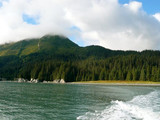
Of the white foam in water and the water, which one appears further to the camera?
the water

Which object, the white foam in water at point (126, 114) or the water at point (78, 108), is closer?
the white foam in water at point (126, 114)

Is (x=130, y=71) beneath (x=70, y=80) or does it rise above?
above

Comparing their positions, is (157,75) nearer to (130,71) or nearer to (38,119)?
(130,71)

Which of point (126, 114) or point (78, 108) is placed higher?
point (126, 114)

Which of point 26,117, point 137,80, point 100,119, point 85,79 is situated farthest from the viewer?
point 85,79

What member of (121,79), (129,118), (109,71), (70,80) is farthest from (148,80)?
(129,118)

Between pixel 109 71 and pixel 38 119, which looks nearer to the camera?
pixel 38 119

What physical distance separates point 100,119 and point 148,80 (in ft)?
517

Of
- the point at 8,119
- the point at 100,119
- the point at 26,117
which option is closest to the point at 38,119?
the point at 26,117

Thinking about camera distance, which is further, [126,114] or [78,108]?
[78,108]

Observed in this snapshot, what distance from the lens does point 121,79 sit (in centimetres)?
17975

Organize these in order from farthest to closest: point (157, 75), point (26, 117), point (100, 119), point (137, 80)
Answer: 1. point (137, 80)
2. point (157, 75)
3. point (26, 117)
4. point (100, 119)

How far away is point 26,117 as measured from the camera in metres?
24.4

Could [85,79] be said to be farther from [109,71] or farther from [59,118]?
[59,118]
